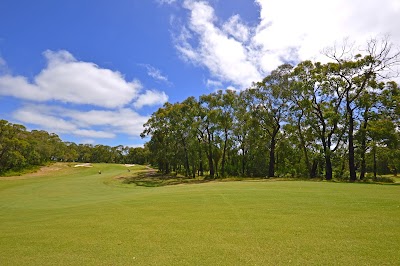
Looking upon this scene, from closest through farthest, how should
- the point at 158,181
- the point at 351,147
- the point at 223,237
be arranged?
1. the point at 223,237
2. the point at 351,147
3. the point at 158,181

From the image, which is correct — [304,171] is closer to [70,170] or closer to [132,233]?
[132,233]

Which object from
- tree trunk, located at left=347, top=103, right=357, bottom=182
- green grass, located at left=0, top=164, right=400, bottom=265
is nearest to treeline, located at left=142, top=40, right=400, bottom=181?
tree trunk, located at left=347, top=103, right=357, bottom=182

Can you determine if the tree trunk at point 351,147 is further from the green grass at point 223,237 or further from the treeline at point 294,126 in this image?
the green grass at point 223,237

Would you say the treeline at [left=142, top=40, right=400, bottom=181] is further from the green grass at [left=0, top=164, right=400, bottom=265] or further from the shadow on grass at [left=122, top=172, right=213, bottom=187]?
the green grass at [left=0, top=164, right=400, bottom=265]

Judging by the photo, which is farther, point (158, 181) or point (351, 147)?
point (158, 181)

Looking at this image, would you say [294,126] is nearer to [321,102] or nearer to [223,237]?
[321,102]

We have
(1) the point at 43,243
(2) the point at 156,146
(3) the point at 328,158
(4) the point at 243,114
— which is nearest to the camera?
(1) the point at 43,243

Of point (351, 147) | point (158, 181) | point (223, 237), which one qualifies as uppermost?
point (351, 147)

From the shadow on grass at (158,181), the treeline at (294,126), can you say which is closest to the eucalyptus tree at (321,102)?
the treeline at (294,126)

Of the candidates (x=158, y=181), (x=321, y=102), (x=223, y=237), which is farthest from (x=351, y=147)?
(x=158, y=181)

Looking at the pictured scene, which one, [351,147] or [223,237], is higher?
[351,147]

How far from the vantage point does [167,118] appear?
1870 inches

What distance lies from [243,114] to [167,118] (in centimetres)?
1413

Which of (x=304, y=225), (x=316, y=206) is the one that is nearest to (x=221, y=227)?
(x=304, y=225)
